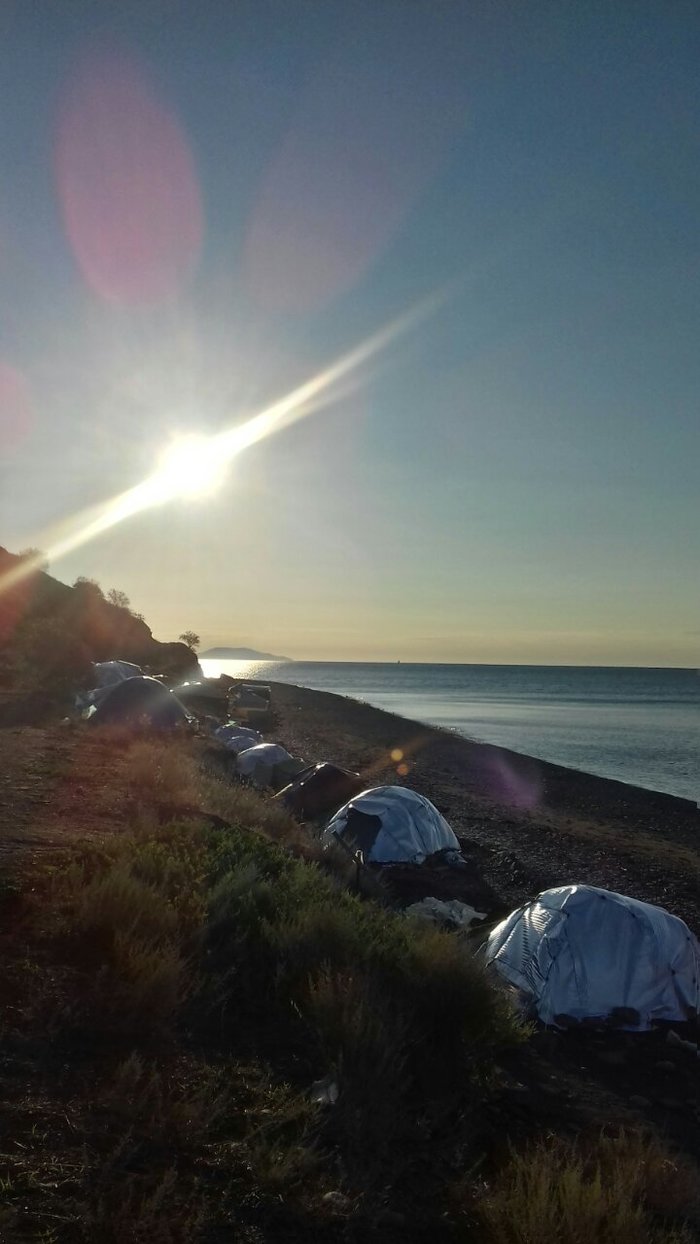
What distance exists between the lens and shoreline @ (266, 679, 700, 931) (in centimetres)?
1650

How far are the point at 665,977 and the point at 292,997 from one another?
4926 millimetres

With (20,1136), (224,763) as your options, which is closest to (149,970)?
(20,1136)

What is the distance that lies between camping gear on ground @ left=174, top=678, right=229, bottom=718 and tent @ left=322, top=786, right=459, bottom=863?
26796mm

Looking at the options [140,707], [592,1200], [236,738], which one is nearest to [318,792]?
[236,738]

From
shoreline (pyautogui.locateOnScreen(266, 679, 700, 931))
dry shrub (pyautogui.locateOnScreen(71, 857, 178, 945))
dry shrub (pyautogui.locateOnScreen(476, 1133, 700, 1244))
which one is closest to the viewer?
dry shrub (pyautogui.locateOnScreen(476, 1133, 700, 1244))

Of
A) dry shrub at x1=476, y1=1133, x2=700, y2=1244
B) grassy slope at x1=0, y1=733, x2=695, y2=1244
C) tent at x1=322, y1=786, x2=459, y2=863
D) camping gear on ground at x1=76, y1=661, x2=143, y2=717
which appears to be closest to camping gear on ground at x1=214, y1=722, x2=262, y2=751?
camping gear on ground at x1=76, y1=661, x2=143, y2=717

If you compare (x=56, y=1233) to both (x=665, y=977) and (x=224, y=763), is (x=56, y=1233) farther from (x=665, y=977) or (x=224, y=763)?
(x=224, y=763)

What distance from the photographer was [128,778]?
1673 cm

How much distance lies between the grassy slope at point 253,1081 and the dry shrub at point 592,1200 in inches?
0.6

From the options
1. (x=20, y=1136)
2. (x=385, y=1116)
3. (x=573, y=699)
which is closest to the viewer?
(x=20, y=1136)

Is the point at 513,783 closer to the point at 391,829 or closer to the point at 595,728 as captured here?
the point at 391,829

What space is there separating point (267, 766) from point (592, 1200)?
68.3 feet

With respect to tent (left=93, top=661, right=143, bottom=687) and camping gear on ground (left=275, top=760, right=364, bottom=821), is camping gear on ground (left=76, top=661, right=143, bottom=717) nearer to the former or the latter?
tent (left=93, top=661, right=143, bottom=687)

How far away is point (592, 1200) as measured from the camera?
4.00 m
